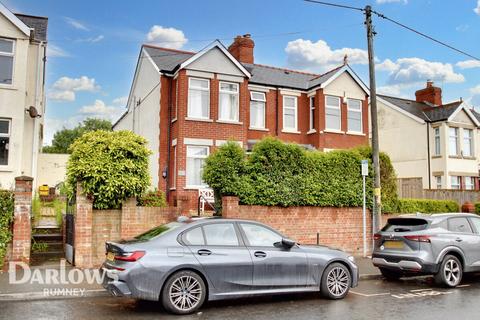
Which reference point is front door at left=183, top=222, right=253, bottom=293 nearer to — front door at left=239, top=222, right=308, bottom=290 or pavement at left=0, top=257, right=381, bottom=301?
front door at left=239, top=222, right=308, bottom=290

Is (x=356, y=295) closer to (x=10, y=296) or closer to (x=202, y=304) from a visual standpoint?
(x=202, y=304)

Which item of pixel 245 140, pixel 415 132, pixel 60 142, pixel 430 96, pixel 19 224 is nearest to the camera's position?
pixel 19 224

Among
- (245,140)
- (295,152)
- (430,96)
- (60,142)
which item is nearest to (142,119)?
(245,140)

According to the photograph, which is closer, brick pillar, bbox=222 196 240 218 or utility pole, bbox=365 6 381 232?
brick pillar, bbox=222 196 240 218

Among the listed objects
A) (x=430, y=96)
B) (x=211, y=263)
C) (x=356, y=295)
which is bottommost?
(x=356, y=295)

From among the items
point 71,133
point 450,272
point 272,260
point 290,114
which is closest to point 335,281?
point 272,260

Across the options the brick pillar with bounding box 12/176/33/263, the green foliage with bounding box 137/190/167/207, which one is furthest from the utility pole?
the brick pillar with bounding box 12/176/33/263

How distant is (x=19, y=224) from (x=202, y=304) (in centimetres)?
560

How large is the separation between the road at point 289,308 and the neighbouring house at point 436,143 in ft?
68.4

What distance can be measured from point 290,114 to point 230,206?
1179 centimetres

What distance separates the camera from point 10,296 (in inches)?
312

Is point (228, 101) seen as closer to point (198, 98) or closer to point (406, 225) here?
point (198, 98)

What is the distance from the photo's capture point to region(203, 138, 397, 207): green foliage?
12414 mm

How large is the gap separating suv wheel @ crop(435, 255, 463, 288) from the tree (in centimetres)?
5681
